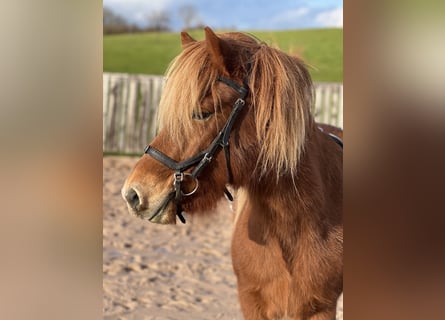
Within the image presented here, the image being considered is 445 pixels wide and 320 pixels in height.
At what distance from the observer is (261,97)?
1773 mm

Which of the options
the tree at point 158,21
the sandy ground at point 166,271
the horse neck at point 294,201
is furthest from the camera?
the tree at point 158,21

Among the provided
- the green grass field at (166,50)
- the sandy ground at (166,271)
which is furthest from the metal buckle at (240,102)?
the green grass field at (166,50)

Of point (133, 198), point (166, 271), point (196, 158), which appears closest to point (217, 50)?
point (196, 158)

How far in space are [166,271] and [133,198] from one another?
3.15m

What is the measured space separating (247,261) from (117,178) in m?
5.87

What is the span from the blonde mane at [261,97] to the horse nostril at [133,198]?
0.23m

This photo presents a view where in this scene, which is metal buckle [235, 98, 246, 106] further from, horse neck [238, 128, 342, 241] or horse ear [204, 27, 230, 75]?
horse neck [238, 128, 342, 241]

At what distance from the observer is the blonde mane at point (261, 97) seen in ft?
5.64

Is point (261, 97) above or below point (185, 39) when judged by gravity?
below

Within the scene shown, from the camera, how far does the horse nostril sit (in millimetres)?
1669

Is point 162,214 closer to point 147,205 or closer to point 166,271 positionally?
point 147,205

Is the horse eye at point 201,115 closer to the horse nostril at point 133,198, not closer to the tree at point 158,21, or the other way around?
the horse nostril at point 133,198
